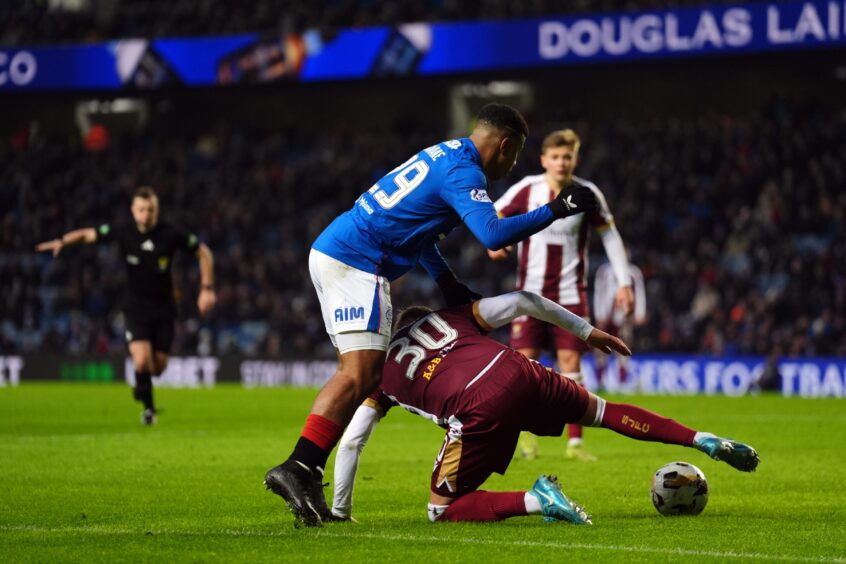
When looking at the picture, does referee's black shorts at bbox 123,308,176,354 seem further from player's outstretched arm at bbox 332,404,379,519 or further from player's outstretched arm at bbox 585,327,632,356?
player's outstretched arm at bbox 585,327,632,356

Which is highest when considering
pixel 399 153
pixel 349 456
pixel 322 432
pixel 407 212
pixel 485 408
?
pixel 399 153

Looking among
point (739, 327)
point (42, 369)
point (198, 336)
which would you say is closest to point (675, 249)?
point (739, 327)

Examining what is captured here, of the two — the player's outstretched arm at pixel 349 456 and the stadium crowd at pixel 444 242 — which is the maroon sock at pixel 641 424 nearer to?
the player's outstretched arm at pixel 349 456

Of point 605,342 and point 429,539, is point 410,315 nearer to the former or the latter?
point 605,342

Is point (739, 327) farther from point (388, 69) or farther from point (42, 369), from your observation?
point (42, 369)

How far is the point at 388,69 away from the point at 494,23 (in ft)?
9.04

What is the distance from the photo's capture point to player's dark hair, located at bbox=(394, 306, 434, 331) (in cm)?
749

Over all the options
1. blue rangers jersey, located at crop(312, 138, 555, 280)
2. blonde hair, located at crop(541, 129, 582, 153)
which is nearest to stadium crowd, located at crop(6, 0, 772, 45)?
blonde hair, located at crop(541, 129, 582, 153)

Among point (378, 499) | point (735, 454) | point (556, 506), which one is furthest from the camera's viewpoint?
point (378, 499)

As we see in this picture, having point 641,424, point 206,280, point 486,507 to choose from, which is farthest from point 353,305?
point 206,280

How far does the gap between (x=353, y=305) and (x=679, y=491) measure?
2016 millimetres

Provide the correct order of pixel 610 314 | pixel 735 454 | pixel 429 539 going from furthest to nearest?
pixel 610 314
pixel 735 454
pixel 429 539

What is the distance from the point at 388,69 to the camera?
32.0 metres

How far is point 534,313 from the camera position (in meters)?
7.30
